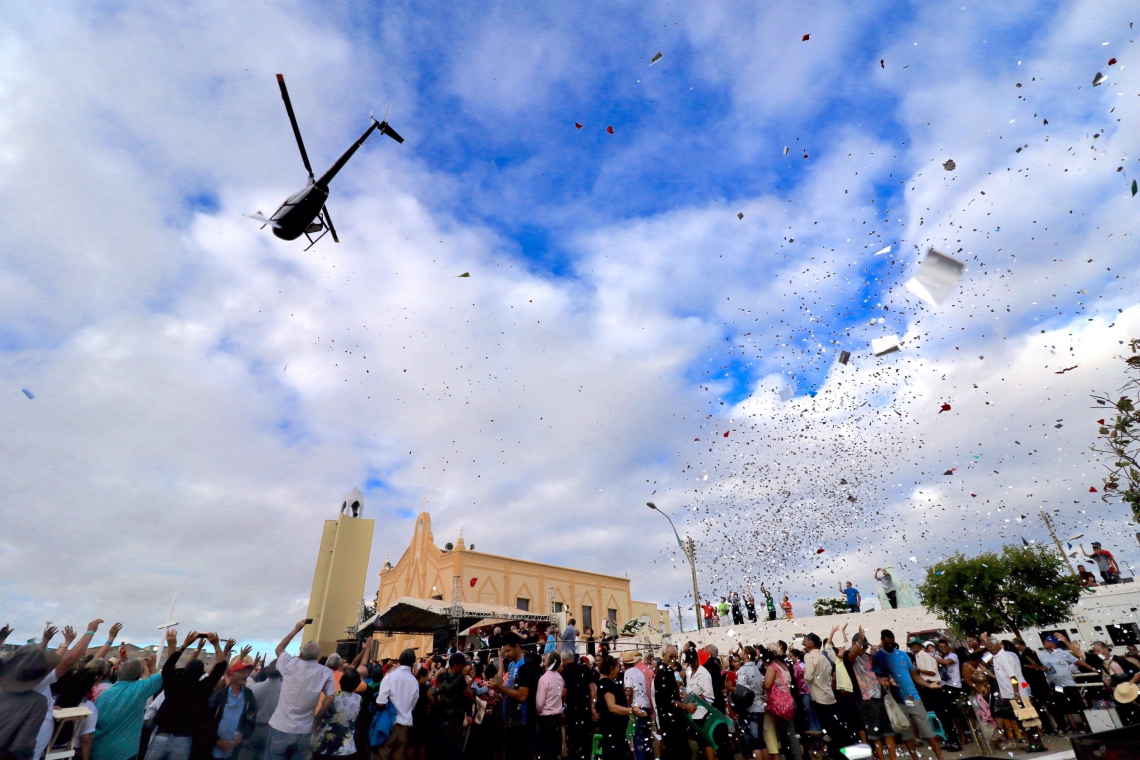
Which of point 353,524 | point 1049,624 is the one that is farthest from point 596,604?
point 1049,624

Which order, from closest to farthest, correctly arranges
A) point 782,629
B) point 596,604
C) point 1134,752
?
point 1134,752
point 782,629
point 596,604

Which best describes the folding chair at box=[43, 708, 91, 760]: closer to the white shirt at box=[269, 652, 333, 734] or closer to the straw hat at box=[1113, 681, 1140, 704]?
the white shirt at box=[269, 652, 333, 734]

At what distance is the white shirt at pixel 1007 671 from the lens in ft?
29.6

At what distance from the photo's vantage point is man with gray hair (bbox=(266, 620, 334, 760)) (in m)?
5.71

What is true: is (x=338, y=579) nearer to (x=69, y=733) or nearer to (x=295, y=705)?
(x=295, y=705)

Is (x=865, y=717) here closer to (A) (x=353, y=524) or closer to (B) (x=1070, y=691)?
(B) (x=1070, y=691)

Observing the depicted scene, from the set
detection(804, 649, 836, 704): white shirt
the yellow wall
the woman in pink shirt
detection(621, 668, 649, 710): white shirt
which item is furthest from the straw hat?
the yellow wall

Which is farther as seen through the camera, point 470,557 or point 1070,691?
point 470,557

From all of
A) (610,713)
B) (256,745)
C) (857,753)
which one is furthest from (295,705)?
(857,753)

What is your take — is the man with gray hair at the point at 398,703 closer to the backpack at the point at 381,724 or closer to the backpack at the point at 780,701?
the backpack at the point at 381,724

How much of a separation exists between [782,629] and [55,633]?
2062 cm

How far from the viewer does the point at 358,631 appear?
22969 mm

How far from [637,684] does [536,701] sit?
1375 millimetres

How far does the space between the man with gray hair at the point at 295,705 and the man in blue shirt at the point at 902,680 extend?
776 centimetres
